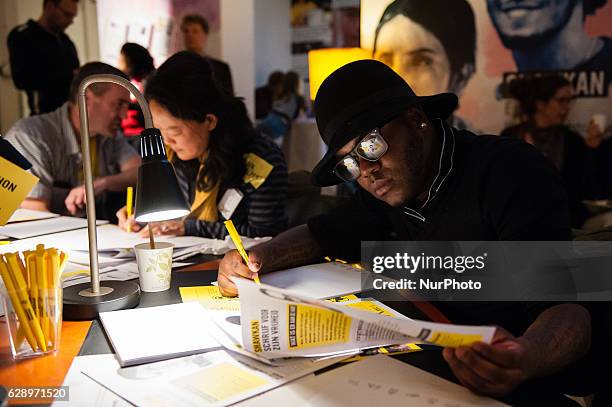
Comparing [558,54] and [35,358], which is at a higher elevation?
[558,54]

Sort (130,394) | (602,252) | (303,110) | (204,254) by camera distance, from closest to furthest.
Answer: (130,394) → (602,252) → (204,254) → (303,110)

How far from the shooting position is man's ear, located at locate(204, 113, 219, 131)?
2234 millimetres

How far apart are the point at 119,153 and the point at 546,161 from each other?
2604mm

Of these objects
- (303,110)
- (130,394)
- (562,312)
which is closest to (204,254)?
(130,394)

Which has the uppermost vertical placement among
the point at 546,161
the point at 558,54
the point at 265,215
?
the point at 558,54

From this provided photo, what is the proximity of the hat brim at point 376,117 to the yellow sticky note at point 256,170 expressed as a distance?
0.85 metres

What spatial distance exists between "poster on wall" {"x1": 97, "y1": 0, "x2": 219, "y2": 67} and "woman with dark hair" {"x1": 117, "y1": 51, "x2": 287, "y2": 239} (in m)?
2.90

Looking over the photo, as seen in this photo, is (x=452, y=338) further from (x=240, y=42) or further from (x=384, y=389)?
(x=240, y=42)

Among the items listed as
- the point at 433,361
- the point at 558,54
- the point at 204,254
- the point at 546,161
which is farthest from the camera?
the point at 558,54

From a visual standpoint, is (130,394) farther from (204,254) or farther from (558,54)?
(558,54)

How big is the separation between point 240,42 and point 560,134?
2.77 metres

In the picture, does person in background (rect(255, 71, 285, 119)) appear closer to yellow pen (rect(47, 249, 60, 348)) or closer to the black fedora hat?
the black fedora hat

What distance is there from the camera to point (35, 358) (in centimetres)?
93

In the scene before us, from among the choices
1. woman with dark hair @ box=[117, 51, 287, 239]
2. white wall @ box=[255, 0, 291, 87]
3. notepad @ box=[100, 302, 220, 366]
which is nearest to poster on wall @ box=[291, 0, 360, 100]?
white wall @ box=[255, 0, 291, 87]
